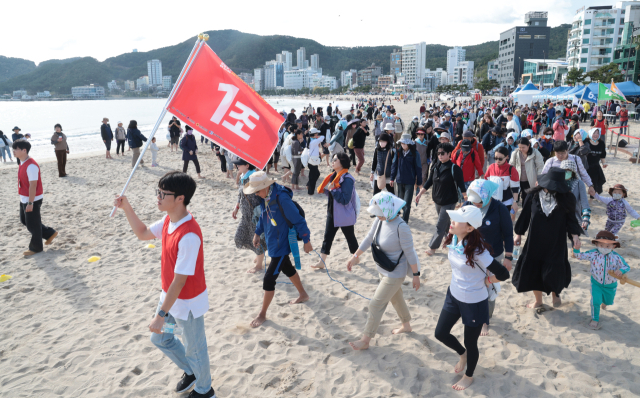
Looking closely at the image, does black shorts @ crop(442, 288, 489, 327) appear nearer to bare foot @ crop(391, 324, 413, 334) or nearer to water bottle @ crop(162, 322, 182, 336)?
bare foot @ crop(391, 324, 413, 334)

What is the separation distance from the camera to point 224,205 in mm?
9500

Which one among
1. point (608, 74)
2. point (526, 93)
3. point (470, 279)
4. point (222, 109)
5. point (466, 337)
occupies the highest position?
point (608, 74)

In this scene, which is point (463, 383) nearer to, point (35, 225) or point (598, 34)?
point (35, 225)

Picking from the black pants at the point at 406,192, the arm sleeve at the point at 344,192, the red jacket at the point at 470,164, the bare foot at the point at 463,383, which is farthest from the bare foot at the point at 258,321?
the red jacket at the point at 470,164

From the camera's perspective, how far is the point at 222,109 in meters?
3.75

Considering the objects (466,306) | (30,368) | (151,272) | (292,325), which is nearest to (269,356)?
(292,325)

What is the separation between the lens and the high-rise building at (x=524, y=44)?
126 metres

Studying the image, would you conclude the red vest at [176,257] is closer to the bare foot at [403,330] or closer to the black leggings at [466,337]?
the black leggings at [466,337]

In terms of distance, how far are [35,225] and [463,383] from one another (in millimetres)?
6693

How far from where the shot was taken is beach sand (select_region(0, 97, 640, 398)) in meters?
3.45

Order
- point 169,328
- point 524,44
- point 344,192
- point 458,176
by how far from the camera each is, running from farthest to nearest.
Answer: point 524,44
point 458,176
point 344,192
point 169,328

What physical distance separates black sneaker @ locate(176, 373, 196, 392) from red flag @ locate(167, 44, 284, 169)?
1.94 m

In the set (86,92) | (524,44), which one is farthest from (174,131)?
(86,92)

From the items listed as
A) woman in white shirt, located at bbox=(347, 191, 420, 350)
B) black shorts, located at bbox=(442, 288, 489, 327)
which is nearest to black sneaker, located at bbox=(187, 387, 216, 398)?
woman in white shirt, located at bbox=(347, 191, 420, 350)
